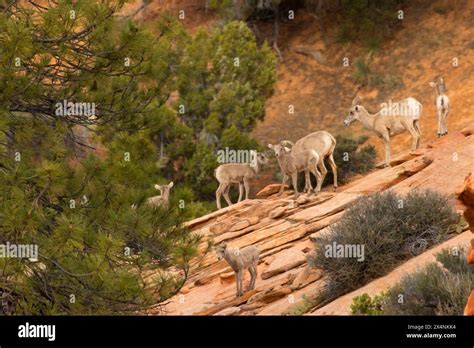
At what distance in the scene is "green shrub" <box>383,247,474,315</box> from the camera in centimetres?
1421

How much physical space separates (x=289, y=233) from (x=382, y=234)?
4.23 metres

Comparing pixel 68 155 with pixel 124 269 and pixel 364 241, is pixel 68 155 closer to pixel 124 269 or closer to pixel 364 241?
pixel 124 269

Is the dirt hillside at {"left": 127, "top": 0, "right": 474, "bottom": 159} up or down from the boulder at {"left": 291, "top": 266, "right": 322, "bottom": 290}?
up

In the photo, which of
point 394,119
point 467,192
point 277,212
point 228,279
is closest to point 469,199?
point 467,192

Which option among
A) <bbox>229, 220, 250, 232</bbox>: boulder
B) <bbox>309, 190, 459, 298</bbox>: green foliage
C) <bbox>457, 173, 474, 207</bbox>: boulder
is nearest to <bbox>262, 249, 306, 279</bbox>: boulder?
<bbox>309, 190, 459, 298</bbox>: green foliage

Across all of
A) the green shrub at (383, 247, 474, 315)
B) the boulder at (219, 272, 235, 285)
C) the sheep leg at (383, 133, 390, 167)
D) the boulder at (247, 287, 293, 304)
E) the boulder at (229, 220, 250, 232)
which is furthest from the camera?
the sheep leg at (383, 133, 390, 167)

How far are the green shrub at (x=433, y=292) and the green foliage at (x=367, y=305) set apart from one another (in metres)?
0.18

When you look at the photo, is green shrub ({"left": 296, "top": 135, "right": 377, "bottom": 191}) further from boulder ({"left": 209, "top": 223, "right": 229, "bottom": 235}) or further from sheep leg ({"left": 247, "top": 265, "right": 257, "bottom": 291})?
sheep leg ({"left": 247, "top": 265, "right": 257, "bottom": 291})

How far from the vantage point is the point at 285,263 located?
20297mm

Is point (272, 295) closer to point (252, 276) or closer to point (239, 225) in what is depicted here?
point (252, 276)

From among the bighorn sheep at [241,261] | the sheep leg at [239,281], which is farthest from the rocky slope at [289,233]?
the bighorn sheep at [241,261]

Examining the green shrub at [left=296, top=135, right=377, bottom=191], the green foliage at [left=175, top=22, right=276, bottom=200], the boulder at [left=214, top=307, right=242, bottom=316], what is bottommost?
the boulder at [left=214, top=307, right=242, bottom=316]

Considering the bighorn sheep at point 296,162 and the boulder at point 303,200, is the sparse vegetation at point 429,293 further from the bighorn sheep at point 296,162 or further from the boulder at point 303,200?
the bighorn sheep at point 296,162

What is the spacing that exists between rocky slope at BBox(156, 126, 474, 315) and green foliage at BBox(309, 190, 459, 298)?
0.33 m
